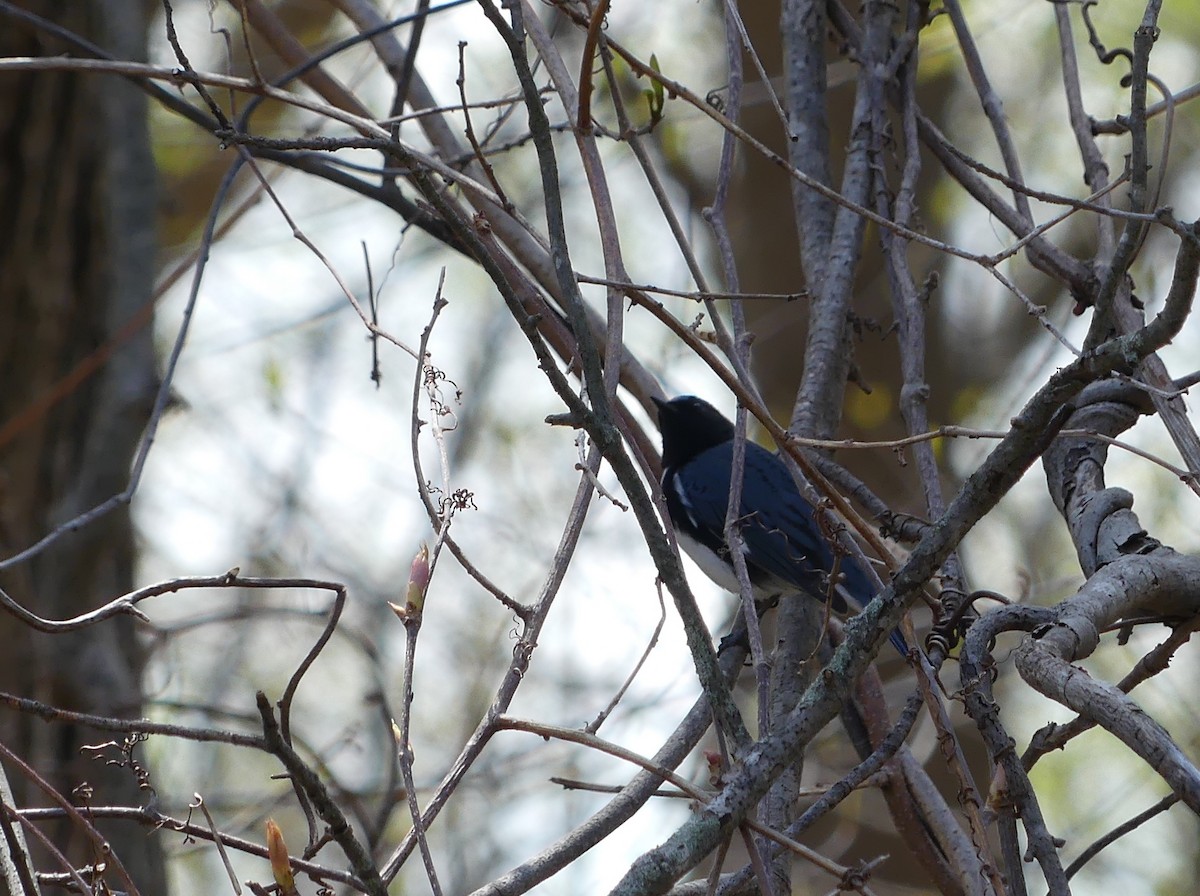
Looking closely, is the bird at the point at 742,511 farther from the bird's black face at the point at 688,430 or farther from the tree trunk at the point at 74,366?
the tree trunk at the point at 74,366

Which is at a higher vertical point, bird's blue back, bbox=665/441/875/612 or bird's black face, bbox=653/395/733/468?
bird's black face, bbox=653/395/733/468

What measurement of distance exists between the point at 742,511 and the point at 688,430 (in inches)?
33.2

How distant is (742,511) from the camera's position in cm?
436

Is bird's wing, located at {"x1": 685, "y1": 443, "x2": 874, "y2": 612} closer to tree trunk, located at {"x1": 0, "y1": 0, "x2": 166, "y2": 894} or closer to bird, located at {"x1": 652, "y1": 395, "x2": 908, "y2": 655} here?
bird, located at {"x1": 652, "y1": 395, "x2": 908, "y2": 655}

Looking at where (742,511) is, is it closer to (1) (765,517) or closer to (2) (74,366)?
(1) (765,517)

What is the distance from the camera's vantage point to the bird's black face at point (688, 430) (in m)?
5.12

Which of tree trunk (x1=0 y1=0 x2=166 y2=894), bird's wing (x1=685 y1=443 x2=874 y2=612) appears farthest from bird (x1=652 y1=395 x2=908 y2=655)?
tree trunk (x1=0 y1=0 x2=166 y2=894)

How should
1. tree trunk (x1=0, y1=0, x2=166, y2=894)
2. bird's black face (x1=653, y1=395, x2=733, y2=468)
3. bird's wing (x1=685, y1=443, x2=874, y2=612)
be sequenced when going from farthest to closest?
bird's black face (x1=653, y1=395, x2=733, y2=468) < bird's wing (x1=685, y1=443, x2=874, y2=612) < tree trunk (x1=0, y1=0, x2=166, y2=894)

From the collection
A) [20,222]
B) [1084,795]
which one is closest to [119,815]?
[20,222]

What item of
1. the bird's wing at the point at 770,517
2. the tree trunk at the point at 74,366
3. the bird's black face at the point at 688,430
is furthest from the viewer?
the bird's black face at the point at 688,430

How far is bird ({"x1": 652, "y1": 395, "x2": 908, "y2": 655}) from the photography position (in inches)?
160

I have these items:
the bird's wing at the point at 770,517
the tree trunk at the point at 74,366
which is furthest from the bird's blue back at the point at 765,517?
the tree trunk at the point at 74,366

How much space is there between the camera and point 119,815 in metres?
1.73

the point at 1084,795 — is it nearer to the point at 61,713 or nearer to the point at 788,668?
the point at 788,668
